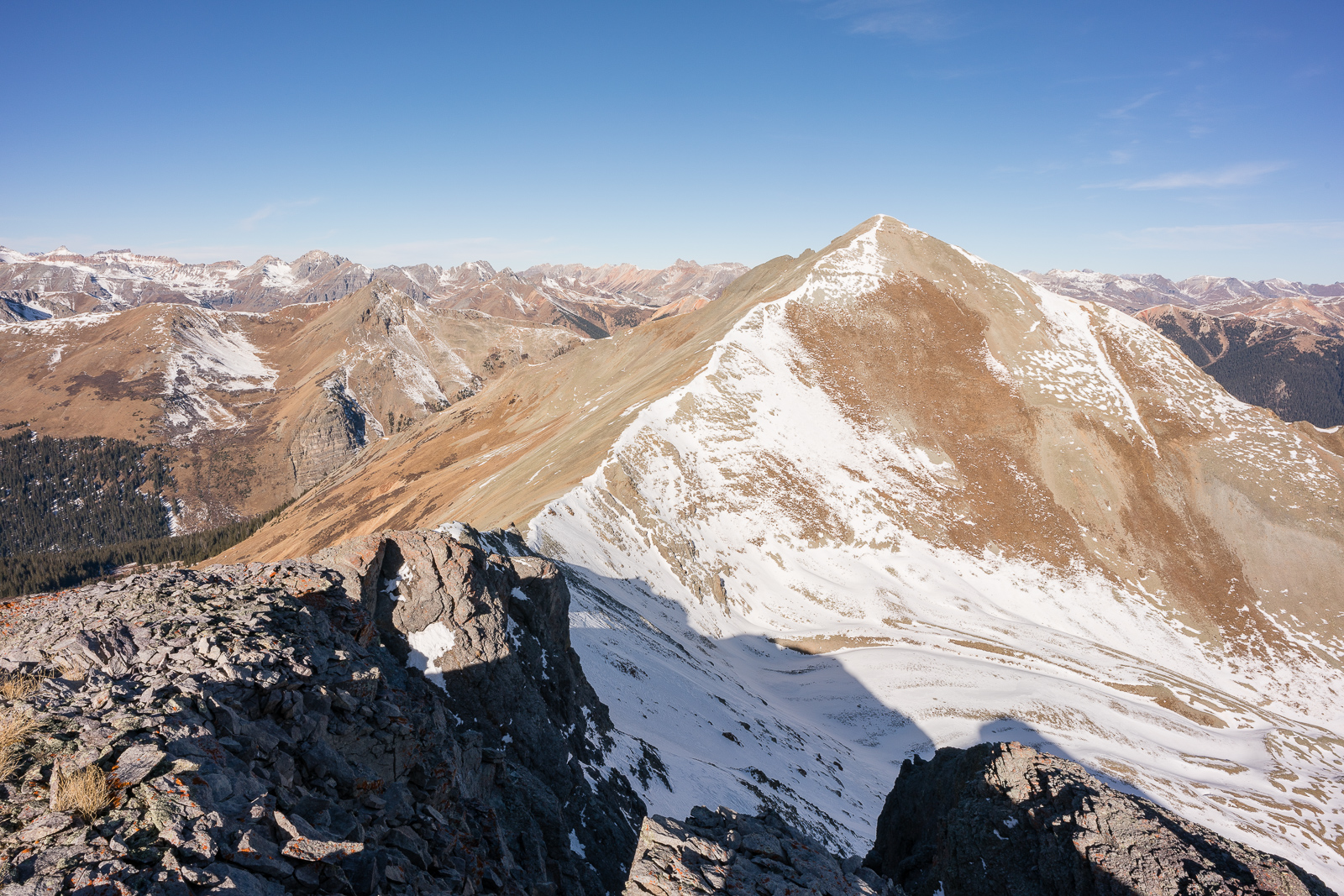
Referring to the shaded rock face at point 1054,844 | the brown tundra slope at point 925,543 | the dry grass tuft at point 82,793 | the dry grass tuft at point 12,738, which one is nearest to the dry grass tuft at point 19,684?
the dry grass tuft at point 12,738

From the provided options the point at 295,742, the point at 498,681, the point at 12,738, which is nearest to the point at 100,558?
the point at 498,681

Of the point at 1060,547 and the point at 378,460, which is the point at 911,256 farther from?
the point at 378,460

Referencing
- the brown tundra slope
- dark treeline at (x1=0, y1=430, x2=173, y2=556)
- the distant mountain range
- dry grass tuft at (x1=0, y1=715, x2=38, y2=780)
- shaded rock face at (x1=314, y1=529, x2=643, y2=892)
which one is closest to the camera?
dry grass tuft at (x1=0, y1=715, x2=38, y2=780)

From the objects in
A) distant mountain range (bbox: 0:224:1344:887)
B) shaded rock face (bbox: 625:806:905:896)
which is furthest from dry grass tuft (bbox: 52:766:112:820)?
distant mountain range (bbox: 0:224:1344:887)

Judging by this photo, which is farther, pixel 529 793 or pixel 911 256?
pixel 911 256

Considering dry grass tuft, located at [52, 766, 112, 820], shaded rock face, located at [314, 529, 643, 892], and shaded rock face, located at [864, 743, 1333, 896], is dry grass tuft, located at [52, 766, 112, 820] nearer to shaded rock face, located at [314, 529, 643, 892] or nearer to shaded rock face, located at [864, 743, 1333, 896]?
shaded rock face, located at [314, 529, 643, 892]

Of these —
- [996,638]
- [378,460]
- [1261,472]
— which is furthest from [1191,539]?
[378,460]

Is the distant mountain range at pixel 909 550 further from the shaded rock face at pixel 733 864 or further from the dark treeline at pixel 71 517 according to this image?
the dark treeline at pixel 71 517
